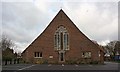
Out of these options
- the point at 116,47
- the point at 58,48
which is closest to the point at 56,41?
the point at 58,48

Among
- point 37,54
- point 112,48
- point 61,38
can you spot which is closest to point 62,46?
point 61,38

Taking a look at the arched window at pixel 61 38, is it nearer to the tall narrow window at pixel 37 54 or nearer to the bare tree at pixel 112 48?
the tall narrow window at pixel 37 54

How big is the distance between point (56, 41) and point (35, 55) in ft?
18.4

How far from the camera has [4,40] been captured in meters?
74.2

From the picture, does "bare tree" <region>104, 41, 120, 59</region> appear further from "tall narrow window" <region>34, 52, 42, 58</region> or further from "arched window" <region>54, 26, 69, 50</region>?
"tall narrow window" <region>34, 52, 42, 58</region>

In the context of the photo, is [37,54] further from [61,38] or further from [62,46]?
[61,38]

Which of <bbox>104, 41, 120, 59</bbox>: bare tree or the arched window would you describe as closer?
the arched window

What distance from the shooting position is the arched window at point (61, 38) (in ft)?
197

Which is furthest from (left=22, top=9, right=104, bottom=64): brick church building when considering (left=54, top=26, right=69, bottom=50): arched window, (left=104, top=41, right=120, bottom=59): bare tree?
(left=104, top=41, right=120, bottom=59): bare tree

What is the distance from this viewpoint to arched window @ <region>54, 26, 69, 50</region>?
6016cm

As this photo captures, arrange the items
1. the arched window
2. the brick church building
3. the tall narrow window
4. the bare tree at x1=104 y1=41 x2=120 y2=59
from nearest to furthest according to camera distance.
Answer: the brick church building < the tall narrow window < the arched window < the bare tree at x1=104 y1=41 x2=120 y2=59

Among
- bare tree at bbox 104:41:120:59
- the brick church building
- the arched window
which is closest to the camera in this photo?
the brick church building

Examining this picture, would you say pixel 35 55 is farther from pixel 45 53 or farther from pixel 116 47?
pixel 116 47

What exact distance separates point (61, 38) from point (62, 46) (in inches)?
72.3
